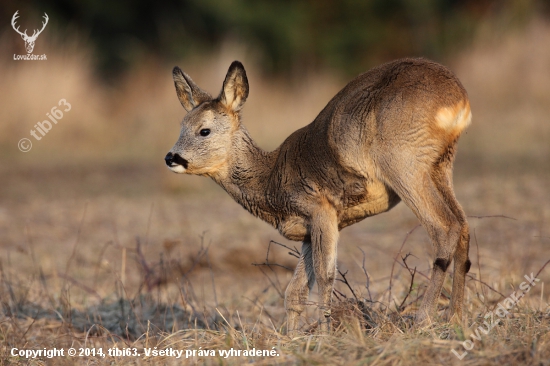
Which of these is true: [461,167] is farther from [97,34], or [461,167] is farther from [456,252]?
[97,34]

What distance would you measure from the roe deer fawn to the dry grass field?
26 centimetres

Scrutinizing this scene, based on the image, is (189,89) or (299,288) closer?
(299,288)

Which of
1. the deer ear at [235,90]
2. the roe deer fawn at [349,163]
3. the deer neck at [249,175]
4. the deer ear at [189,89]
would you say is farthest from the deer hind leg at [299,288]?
the deer ear at [189,89]

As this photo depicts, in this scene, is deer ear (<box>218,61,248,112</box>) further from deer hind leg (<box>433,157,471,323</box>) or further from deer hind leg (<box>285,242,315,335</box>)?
deer hind leg (<box>433,157,471,323</box>)

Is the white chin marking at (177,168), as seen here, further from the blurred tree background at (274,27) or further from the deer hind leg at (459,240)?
the blurred tree background at (274,27)

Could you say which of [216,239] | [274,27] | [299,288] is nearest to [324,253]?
[299,288]

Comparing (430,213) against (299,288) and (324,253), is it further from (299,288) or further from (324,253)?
(299,288)

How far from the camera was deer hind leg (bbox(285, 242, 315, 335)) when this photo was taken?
459 cm

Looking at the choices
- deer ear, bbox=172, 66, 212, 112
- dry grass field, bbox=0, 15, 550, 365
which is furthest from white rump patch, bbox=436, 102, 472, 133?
deer ear, bbox=172, 66, 212, 112

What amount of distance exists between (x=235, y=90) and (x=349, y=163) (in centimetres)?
121

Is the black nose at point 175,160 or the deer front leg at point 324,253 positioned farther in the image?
the black nose at point 175,160

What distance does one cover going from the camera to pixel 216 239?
26.5ft

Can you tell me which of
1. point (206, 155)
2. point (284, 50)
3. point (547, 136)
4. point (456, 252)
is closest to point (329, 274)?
point (456, 252)

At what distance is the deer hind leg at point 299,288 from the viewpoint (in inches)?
181
